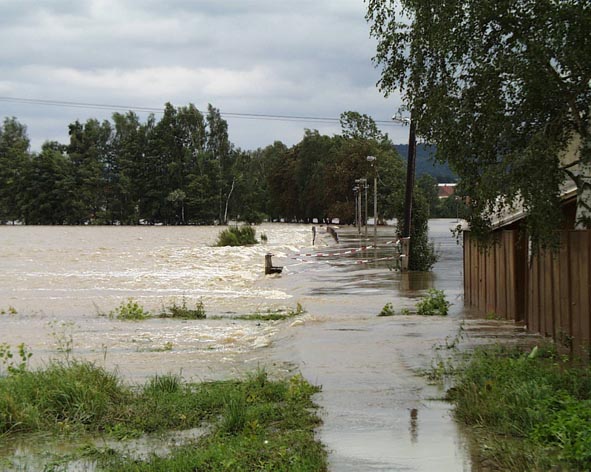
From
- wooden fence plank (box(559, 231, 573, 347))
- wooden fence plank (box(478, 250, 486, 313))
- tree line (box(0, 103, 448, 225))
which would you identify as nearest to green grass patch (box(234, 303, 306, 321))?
wooden fence plank (box(478, 250, 486, 313))

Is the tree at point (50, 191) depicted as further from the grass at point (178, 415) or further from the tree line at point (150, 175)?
the grass at point (178, 415)

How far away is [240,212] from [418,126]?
449 ft

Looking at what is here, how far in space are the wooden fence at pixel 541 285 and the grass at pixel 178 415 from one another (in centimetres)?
377

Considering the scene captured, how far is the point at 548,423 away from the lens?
7.06 m

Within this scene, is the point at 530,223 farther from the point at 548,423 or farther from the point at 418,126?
the point at 548,423

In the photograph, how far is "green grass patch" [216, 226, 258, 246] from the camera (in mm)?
66750

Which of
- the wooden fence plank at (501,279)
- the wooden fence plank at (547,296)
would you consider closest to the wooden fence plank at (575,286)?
the wooden fence plank at (547,296)

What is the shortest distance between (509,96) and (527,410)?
4.61m

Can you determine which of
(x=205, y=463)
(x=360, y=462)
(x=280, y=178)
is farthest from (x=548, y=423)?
(x=280, y=178)

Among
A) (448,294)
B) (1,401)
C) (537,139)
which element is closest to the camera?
(1,401)

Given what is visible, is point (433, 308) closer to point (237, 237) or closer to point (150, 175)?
point (237, 237)

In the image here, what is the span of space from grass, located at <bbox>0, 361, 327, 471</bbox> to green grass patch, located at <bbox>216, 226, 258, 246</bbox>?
2218 inches

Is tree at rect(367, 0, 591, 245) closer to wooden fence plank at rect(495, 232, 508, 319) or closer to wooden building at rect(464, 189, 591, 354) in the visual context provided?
wooden building at rect(464, 189, 591, 354)

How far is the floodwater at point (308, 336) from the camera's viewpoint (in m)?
7.68
